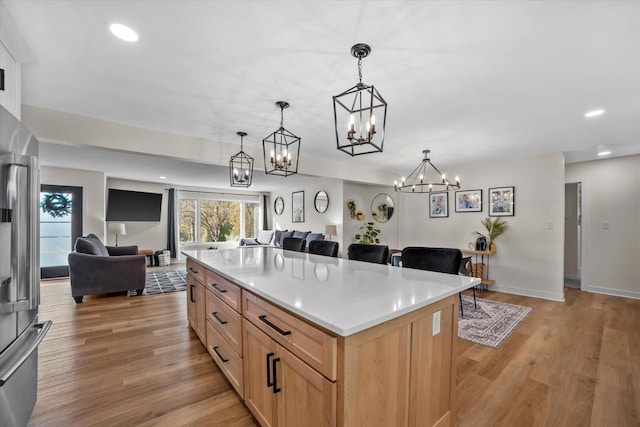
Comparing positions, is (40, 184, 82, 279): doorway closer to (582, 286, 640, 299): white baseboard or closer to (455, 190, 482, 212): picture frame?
(455, 190, 482, 212): picture frame

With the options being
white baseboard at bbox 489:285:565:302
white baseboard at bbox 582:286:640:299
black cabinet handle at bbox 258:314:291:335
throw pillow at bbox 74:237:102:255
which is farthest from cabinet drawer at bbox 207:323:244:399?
white baseboard at bbox 582:286:640:299

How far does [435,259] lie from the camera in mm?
2514

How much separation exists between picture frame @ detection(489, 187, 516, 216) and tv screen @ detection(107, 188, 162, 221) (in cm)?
814

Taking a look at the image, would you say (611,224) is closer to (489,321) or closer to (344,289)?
(489,321)

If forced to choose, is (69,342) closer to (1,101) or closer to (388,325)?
(1,101)

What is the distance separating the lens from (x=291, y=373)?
49.2 inches

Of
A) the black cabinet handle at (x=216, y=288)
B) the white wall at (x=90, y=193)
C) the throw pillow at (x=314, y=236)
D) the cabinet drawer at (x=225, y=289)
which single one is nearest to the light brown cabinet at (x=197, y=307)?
the cabinet drawer at (x=225, y=289)

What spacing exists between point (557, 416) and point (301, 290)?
189 centimetres

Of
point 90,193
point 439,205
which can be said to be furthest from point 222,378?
point 90,193

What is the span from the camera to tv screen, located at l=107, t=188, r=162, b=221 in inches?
275

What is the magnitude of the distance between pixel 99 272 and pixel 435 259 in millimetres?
4880

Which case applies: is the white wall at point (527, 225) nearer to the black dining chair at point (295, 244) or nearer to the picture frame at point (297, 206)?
the black dining chair at point (295, 244)

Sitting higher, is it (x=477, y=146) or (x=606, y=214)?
(x=477, y=146)

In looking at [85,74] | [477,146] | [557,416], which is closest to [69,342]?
[85,74]
